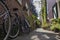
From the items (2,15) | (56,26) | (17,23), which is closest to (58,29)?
(56,26)

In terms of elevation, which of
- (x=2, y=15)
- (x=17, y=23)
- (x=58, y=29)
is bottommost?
(x=58, y=29)

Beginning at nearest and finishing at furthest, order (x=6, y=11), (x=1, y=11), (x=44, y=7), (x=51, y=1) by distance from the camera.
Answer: (x=6, y=11) → (x=1, y=11) → (x=44, y=7) → (x=51, y=1)

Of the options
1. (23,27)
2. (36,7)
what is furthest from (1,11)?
(36,7)

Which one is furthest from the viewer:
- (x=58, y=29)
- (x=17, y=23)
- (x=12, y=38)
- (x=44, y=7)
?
(x=44, y=7)

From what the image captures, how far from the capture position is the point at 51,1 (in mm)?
19203

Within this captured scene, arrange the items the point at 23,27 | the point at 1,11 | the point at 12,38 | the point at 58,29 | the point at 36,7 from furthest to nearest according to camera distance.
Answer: the point at 36,7
the point at 58,29
the point at 23,27
the point at 12,38
the point at 1,11

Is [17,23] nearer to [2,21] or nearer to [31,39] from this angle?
[31,39]

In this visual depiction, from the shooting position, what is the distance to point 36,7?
93.6 feet

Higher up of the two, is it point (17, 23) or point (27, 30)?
point (17, 23)

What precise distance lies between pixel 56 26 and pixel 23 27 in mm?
2739

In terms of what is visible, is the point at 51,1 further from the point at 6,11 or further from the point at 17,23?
the point at 6,11

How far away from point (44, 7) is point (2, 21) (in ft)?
28.0

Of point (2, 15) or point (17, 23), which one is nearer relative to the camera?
point (2, 15)

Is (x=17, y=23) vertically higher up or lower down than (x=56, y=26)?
higher up
